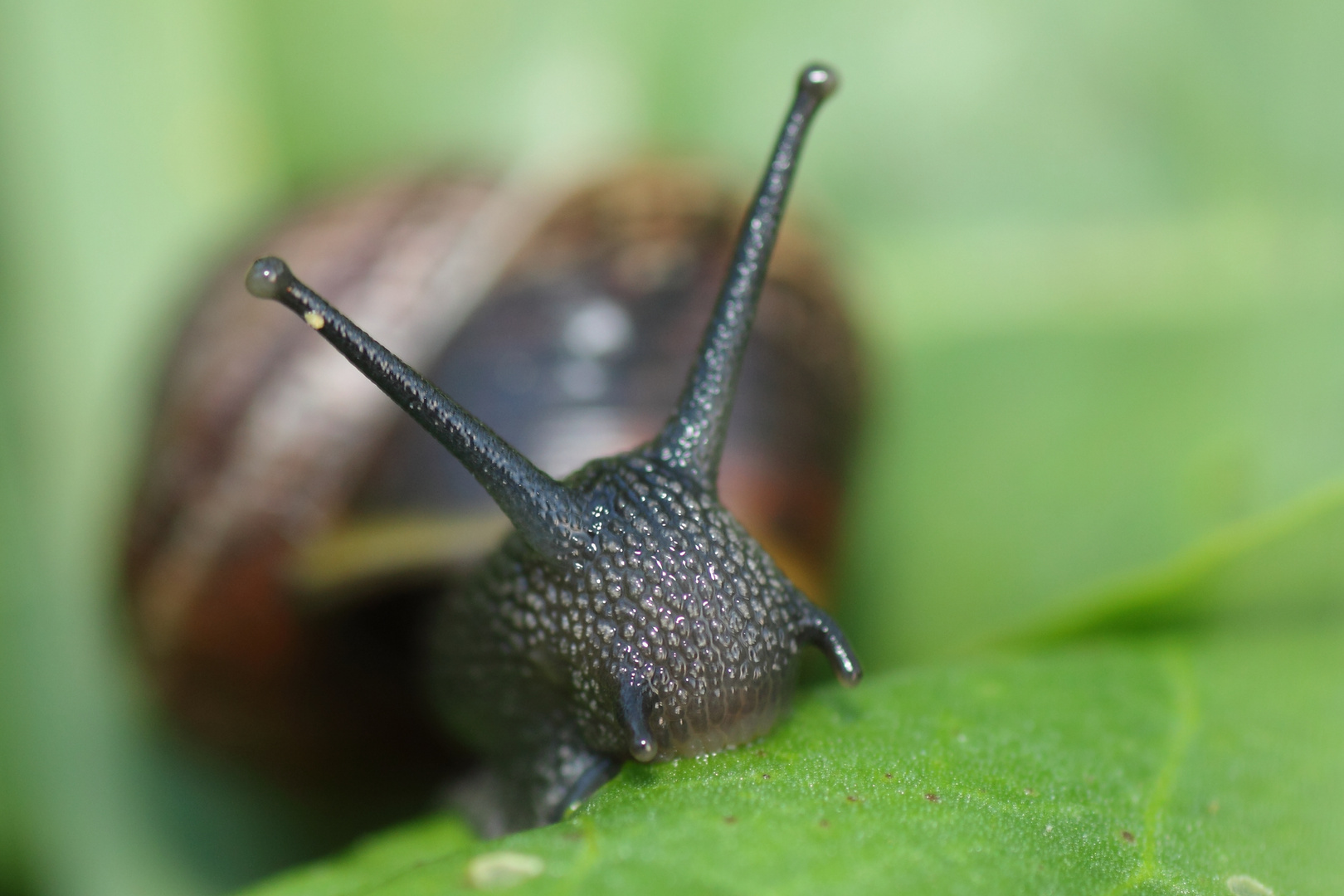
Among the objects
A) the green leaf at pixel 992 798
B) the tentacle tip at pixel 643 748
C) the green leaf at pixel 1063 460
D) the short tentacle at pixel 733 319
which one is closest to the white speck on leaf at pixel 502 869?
the green leaf at pixel 992 798

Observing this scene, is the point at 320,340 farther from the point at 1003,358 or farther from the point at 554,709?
the point at 1003,358

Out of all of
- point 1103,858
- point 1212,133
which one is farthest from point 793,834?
point 1212,133

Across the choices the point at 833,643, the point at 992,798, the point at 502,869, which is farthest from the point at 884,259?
the point at 502,869

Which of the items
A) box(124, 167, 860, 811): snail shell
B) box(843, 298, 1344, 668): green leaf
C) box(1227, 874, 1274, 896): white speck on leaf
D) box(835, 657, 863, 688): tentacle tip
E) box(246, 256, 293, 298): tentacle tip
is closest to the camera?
box(1227, 874, 1274, 896): white speck on leaf

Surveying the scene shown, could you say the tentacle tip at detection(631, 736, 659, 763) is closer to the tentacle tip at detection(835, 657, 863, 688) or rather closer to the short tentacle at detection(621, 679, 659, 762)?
the short tentacle at detection(621, 679, 659, 762)

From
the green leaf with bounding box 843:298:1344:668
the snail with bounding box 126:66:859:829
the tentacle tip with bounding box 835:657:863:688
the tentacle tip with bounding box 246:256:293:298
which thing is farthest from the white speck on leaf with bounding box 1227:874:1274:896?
the tentacle tip with bounding box 246:256:293:298

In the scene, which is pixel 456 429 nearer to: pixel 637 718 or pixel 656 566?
pixel 656 566
